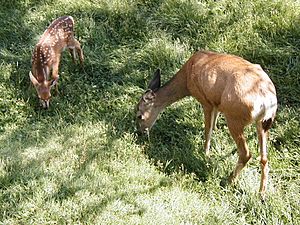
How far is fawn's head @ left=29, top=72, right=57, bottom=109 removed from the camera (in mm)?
6725

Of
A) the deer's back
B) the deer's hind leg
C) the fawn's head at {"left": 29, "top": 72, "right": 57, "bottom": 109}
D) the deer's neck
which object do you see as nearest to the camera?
the deer's back

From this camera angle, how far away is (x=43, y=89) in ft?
22.0

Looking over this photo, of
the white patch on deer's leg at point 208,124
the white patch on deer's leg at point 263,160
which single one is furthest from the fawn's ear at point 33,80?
the white patch on deer's leg at point 263,160

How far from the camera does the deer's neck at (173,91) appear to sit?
654 cm

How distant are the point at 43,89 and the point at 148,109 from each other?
131 centimetres

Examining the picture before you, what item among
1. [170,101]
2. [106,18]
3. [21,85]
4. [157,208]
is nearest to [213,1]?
[106,18]

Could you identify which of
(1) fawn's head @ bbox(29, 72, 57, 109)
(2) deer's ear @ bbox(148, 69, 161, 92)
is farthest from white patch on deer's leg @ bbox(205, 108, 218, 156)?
(1) fawn's head @ bbox(29, 72, 57, 109)

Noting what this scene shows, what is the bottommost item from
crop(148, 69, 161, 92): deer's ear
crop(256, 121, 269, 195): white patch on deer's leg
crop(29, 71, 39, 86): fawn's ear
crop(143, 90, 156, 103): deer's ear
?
crop(256, 121, 269, 195): white patch on deer's leg

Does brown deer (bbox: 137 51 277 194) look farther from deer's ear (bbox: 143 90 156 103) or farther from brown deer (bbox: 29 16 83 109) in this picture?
brown deer (bbox: 29 16 83 109)

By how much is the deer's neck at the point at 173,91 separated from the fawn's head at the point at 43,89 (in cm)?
135

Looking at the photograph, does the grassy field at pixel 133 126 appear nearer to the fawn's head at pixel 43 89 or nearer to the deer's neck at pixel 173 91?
the fawn's head at pixel 43 89

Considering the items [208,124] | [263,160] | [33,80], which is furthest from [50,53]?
[263,160]

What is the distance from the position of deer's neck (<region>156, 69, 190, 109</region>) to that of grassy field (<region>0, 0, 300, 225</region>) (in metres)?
0.25

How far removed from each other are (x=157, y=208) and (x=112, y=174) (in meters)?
0.71
